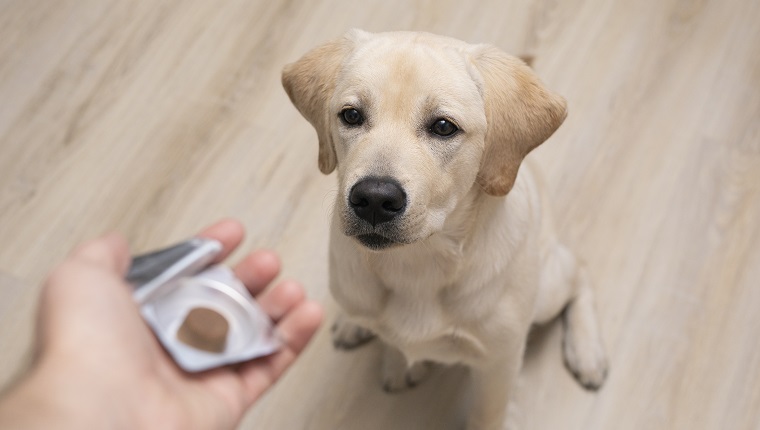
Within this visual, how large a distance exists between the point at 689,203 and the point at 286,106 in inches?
58.3

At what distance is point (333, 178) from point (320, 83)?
0.99 m

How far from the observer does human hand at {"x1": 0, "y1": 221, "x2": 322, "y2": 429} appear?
115 cm

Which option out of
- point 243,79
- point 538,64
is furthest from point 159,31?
point 538,64

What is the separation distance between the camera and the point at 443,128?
142 cm

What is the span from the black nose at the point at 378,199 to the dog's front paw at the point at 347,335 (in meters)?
0.91

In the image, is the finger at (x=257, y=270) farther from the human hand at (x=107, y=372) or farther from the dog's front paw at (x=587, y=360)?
the dog's front paw at (x=587, y=360)

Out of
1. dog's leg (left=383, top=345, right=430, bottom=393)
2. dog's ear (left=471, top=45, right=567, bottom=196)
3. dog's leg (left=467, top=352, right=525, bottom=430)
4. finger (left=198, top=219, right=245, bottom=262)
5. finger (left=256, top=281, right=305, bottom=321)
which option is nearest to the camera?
dog's ear (left=471, top=45, right=567, bottom=196)

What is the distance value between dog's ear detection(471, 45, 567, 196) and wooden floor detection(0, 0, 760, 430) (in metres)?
0.88

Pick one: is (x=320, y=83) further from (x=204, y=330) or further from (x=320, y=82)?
(x=204, y=330)

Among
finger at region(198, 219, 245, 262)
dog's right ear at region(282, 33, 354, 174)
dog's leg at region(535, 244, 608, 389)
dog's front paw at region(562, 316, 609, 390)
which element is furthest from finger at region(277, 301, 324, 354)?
dog's front paw at region(562, 316, 609, 390)

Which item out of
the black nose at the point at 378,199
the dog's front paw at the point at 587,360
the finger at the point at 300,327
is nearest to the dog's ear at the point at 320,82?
the black nose at the point at 378,199

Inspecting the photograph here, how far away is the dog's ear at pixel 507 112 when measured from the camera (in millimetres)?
1456

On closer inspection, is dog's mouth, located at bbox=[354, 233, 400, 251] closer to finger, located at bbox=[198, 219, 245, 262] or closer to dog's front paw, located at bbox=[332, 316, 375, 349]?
finger, located at bbox=[198, 219, 245, 262]

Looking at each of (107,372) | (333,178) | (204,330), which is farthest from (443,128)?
(333,178)
